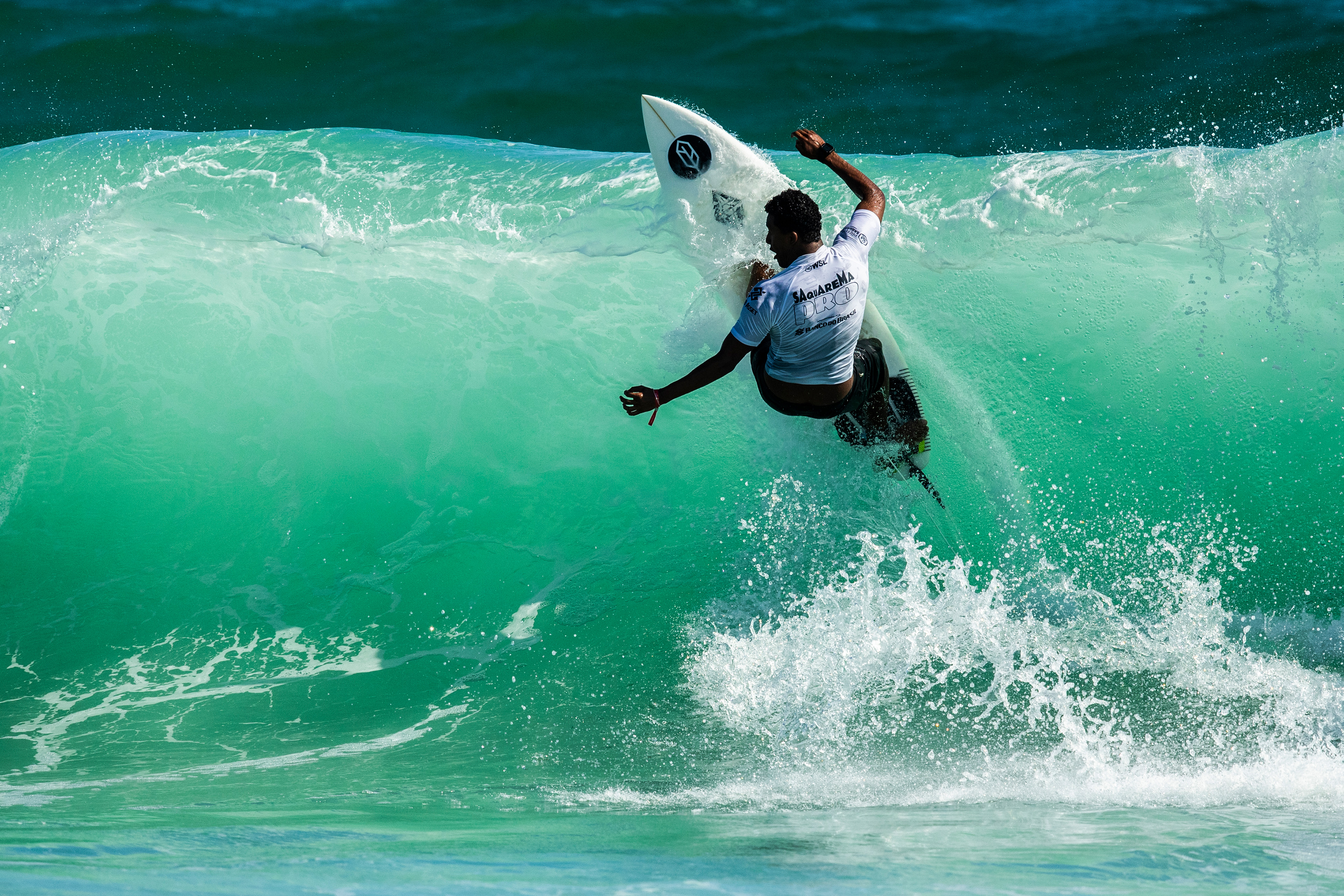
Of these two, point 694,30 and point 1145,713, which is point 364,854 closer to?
point 1145,713

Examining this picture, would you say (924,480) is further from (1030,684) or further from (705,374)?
(705,374)

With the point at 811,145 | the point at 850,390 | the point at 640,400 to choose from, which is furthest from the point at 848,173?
the point at 640,400

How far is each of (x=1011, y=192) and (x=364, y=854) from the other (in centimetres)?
483

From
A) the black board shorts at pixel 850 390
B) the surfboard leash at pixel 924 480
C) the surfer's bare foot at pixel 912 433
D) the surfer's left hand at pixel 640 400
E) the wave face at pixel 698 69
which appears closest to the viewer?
the surfer's left hand at pixel 640 400

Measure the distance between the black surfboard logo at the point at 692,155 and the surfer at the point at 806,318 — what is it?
36.1 inches

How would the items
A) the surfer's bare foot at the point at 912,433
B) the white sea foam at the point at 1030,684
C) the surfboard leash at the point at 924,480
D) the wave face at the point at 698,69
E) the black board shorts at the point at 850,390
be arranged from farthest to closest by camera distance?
the wave face at the point at 698,69 < the surfboard leash at the point at 924,480 < the surfer's bare foot at the point at 912,433 < the black board shorts at the point at 850,390 < the white sea foam at the point at 1030,684

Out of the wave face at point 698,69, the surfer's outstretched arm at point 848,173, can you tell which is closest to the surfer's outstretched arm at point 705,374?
the surfer's outstretched arm at point 848,173

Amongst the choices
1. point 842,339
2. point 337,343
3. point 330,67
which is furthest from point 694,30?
point 842,339

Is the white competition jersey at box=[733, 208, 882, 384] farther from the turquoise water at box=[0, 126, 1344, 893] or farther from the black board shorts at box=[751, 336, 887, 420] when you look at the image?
the turquoise water at box=[0, 126, 1344, 893]

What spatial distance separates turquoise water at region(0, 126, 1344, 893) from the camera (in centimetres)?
389

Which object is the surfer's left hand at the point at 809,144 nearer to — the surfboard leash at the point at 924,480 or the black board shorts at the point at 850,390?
the black board shorts at the point at 850,390

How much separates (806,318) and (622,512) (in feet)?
6.61

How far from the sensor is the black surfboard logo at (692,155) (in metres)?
4.83

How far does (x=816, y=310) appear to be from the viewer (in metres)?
3.74
